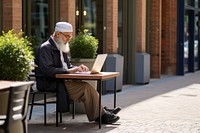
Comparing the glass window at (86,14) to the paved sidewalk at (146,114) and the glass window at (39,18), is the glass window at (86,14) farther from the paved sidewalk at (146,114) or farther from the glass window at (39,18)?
the paved sidewalk at (146,114)

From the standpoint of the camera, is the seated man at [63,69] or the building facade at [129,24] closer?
the seated man at [63,69]

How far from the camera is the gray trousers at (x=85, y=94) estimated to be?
786 centimetres

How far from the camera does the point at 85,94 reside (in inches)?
309

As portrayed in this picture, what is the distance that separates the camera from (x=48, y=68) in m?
7.63

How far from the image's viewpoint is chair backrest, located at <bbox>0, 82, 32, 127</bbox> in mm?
4537

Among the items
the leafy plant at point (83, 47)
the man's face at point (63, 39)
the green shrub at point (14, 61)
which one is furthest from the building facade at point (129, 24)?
the green shrub at point (14, 61)

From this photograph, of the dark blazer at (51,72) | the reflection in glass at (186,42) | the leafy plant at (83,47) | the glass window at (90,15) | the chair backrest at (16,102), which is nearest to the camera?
the chair backrest at (16,102)

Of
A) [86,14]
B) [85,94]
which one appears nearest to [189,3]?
[86,14]

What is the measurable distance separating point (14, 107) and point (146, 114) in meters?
4.85

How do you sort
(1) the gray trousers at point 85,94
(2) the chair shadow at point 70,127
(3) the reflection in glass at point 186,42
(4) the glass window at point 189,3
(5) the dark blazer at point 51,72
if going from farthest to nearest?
(3) the reflection in glass at point 186,42 < (4) the glass window at point 189,3 < (1) the gray trousers at point 85,94 < (5) the dark blazer at point 51,72 < (2) the chair shadow at point 70,127

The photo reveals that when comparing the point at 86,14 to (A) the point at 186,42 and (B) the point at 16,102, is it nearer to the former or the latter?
(B) the point at 16,102

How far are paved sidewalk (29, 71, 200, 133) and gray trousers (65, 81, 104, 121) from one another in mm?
292

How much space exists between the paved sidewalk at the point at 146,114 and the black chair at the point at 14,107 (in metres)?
2.51

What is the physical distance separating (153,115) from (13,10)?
3135mm
